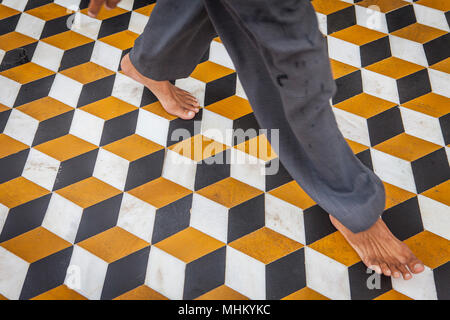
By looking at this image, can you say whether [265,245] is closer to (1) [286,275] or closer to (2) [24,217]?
(1) [286,275]

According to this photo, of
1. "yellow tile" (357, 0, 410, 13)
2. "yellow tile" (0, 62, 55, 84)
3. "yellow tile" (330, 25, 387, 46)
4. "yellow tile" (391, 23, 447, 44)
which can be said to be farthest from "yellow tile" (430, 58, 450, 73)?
"yellow tile" (0, 62, 55, 84)

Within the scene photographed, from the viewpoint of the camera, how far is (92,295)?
3.78 feet

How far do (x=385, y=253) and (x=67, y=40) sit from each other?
151 centimetres

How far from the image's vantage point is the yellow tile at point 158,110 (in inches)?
59.6

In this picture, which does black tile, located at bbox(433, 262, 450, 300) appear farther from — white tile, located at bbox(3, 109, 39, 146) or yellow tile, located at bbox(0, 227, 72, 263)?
white tile, located at bbox(3, 109, 39, 146)

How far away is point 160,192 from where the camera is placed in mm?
1338

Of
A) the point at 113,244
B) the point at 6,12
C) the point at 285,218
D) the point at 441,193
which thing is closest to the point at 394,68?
the point at 441,193

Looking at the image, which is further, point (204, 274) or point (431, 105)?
point (431, 105)

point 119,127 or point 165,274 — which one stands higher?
point 119,127

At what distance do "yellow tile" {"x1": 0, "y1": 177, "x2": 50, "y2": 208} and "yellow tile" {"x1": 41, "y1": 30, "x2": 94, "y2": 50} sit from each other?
67 centimetres

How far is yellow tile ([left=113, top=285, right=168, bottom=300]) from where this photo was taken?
1.15 meters

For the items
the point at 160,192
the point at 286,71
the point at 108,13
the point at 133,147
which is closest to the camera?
the point at 286,71

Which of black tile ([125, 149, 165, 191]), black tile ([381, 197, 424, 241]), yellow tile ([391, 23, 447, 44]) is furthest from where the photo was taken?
yellow tile ([391, 23, 447, 44])
